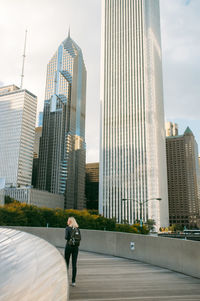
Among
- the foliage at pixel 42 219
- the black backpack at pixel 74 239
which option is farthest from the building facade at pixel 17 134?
the black backpack at pixel 74 239

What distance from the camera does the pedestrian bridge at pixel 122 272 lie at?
10.8 feet

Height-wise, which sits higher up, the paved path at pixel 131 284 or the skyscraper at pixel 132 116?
the skyscraper at pixel 132 116

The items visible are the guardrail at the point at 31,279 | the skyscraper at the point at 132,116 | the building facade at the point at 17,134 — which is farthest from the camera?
the building facade at the point at 17,134

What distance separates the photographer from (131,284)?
7.75m

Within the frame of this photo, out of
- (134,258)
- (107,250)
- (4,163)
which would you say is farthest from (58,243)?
(4,163)

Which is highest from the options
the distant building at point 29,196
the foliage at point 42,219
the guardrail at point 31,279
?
the distant building at point 29,196

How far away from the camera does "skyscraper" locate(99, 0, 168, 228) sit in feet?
476

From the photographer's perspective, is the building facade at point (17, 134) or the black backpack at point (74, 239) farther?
the building facade at point (17, 134)

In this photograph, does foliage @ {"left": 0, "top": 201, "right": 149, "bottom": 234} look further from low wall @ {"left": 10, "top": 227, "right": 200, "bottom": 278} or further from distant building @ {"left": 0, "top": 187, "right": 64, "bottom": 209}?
distant building @ {"left": 0, "top": 187, "right": 64, "bottom": 209}

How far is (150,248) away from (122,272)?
7.83 ft

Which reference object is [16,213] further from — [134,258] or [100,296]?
[100,296]

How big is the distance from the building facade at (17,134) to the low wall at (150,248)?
6625 inches

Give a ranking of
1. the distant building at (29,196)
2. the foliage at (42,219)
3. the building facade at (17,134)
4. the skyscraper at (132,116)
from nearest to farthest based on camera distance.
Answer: the foliage at (42,219)
the skyscraper at (132,116)
the distant building at (29,196)
the building facade at (17,134)

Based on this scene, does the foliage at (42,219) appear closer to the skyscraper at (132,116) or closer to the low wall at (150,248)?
the low wall at (150,248)
